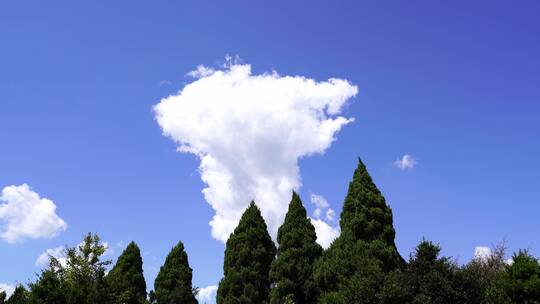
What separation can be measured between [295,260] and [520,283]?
19.6m

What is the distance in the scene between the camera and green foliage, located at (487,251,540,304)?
24.7m

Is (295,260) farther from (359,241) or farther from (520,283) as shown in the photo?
(520,283)

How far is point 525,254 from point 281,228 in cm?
2151

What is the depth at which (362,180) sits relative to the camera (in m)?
41.2

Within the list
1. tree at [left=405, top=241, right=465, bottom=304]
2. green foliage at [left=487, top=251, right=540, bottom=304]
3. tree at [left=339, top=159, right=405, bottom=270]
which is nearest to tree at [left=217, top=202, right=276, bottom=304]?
tree at [left=339, top=159, right=405, bottom=270]

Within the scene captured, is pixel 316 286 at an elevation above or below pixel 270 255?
below

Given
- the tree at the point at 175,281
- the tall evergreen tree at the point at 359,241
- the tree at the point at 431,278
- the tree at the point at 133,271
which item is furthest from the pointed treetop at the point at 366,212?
the tree at the point at 133,271

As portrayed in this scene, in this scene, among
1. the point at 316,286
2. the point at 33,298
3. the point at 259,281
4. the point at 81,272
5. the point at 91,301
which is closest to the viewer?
the point at 33,298

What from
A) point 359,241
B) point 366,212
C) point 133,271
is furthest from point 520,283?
point 133,271

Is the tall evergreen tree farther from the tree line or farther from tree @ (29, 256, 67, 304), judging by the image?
tree @ (29, 256, 67, 304)

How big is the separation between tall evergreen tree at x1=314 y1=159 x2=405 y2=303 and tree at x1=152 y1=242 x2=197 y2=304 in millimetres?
14185

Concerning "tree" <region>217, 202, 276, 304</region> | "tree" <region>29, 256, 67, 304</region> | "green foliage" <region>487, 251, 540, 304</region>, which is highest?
"tree" <region>217, 202, 276, 304</region>

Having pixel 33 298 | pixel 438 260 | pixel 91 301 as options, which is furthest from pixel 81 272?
pixel 438 260

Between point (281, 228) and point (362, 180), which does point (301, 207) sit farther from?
point (362, 180)
